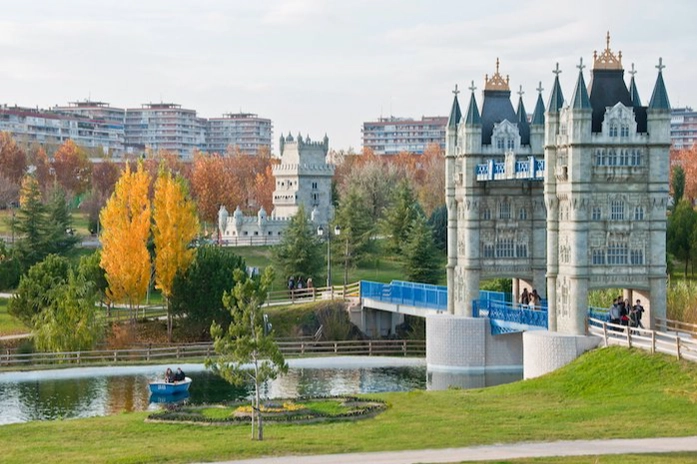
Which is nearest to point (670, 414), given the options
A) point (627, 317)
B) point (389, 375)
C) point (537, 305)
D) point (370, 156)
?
point (627, 317)

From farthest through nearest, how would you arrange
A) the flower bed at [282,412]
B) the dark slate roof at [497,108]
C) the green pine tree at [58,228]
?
the green pine tree at [58,228] < the dark slate roof at [497,108] < the flower bed at [282,412]

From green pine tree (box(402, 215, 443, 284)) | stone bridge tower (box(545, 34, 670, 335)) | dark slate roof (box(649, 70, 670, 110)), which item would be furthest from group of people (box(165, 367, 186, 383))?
green pine tree (box(402, 215, 443, 284))

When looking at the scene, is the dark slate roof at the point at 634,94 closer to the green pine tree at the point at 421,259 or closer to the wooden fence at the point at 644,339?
the wooden fence at the point at 644,339

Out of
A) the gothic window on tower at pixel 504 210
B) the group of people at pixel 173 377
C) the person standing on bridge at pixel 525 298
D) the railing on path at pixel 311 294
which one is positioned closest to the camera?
the group of people at pixel 173 377

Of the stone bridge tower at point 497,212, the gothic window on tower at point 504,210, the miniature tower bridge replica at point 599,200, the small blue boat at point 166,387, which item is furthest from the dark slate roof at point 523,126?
the small blue boat at point 166,387

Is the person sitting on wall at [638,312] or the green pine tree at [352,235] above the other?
the green pine tree at [352,235]

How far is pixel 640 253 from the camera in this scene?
161ft

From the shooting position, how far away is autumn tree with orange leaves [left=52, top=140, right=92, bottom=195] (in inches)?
6083

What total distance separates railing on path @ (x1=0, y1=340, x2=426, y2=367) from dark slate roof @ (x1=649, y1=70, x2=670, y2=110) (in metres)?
20.8

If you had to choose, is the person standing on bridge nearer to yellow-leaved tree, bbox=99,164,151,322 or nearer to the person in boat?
the person in boat

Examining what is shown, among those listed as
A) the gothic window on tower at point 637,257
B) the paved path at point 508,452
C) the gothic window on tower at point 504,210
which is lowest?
the paved path at point 508,452

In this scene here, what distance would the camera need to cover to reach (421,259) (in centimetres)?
8012

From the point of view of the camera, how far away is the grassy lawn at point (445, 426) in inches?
1284

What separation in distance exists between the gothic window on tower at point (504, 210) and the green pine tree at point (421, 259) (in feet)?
67.7
